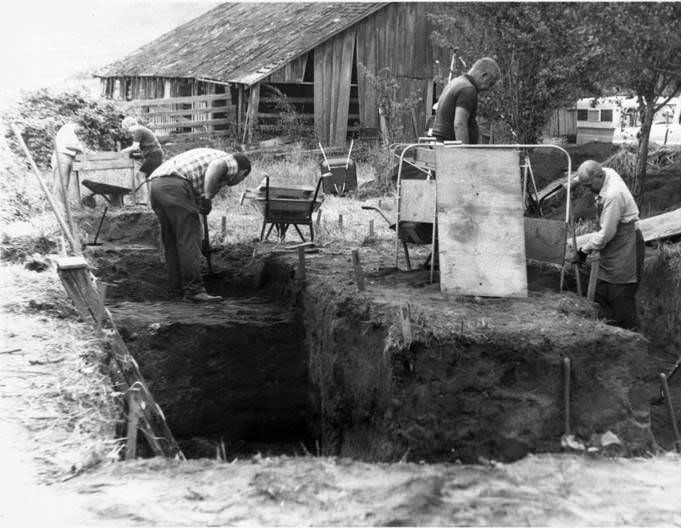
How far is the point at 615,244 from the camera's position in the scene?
7711mm

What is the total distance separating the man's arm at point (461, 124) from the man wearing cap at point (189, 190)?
2.07 meters

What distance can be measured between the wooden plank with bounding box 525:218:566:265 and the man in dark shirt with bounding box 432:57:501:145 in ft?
3.51

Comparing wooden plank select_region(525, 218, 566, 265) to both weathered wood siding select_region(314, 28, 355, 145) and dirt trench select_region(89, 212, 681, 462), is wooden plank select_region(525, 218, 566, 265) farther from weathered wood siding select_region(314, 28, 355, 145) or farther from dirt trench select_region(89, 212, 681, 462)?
weathered wood siding select_region(314, 28, 355, 145)

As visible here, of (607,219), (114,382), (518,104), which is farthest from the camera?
(518,104)

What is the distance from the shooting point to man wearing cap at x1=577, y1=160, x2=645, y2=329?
7508 mm

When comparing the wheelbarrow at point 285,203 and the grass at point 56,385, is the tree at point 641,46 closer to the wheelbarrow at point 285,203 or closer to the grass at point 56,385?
the wheelbarrow at point 285,203

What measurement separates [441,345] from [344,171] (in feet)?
34.8

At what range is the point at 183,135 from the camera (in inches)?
841

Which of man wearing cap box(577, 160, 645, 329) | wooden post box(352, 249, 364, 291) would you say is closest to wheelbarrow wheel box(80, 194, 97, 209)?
wooden post box(352, 249, 364, 291)

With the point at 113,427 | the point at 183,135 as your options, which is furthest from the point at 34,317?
the point at 183,135

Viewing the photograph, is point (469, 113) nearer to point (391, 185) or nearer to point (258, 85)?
point (391, 185)

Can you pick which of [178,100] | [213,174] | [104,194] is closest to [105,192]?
[104,194]

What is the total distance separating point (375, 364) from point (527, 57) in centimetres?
1017

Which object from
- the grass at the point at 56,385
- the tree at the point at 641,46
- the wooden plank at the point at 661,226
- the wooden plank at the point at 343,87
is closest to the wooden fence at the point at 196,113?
the wooden plank at the point at 343,87
